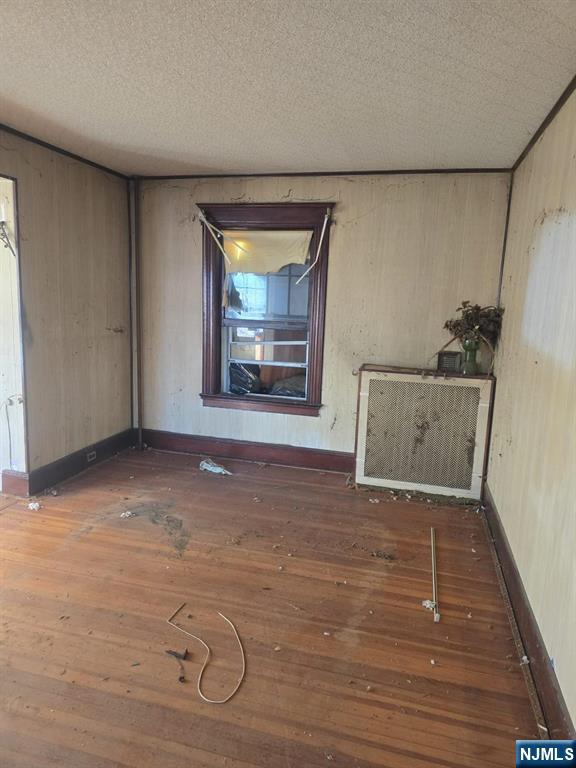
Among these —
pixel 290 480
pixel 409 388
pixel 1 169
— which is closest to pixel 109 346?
pixel 1 169

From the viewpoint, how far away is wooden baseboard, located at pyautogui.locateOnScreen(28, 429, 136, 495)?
11.9ft

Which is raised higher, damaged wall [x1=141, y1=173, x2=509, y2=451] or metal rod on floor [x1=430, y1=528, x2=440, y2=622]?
damaged wall [x1=141, y1=173, x2=509, y2=451]

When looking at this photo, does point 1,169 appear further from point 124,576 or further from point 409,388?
point 409,388

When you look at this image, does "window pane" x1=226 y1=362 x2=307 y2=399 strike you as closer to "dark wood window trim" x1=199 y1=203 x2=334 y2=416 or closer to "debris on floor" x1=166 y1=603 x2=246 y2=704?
"dark wood window trim" x1=199 y1=203 x2=334 y2=416

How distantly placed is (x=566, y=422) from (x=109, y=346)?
372cm

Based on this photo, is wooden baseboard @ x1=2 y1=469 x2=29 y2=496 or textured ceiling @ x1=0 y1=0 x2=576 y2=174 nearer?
textured ceiling @ x1=0 y1=0 x2=576 y2=174

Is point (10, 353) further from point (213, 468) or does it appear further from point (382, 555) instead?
point (382, 555)

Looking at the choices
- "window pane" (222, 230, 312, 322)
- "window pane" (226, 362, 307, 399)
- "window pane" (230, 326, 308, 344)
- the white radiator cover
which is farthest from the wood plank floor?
"window pane" (222, 230, 312, 322)

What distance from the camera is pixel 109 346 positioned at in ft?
14.4

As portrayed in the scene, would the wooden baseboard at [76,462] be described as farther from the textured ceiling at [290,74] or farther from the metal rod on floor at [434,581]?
the metal rod on floor at [434,581]

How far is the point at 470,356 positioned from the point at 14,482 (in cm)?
355

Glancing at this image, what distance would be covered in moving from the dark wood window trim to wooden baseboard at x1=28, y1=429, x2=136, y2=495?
89 centimetres

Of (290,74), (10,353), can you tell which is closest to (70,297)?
(10,353)

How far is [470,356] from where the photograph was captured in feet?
12.3
